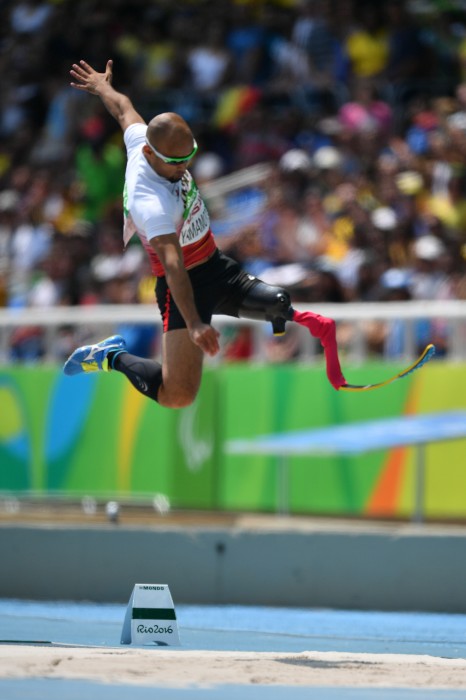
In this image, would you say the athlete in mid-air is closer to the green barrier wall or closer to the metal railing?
the metal railing

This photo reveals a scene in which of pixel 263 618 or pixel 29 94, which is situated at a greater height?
pixel 29 94

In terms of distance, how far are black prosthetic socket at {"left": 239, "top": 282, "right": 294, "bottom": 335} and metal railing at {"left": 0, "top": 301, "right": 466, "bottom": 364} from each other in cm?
323

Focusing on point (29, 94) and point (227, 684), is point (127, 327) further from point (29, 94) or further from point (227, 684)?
point (29, 94)

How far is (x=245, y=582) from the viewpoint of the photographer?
35.0ft

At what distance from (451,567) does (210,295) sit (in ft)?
9.72

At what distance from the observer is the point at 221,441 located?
13117mm

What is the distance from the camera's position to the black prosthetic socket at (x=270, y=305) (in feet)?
27.5

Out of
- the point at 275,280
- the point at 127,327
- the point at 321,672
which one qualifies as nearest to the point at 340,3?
the point at 275,280

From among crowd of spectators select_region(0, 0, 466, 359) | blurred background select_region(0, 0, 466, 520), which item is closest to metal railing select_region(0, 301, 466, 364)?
blurred background select_region(0, 0, 466, 520)

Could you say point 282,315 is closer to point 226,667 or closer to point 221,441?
point 226,667

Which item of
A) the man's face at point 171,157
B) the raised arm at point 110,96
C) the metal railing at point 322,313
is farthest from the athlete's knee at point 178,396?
the metal railing at point 322,313

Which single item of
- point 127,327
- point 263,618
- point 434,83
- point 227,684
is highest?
point 434,83

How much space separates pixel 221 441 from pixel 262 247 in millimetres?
2491

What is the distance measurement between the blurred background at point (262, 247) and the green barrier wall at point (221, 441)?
0.02 m
